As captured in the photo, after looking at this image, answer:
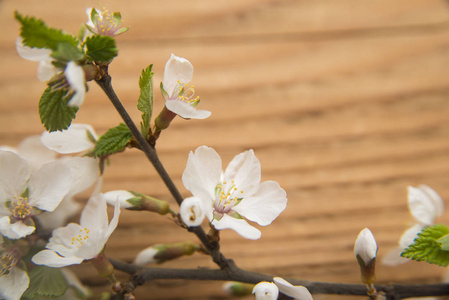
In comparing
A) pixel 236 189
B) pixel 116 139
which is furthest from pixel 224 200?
pixel 116 139

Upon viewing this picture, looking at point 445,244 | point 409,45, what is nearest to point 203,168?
point 445,244

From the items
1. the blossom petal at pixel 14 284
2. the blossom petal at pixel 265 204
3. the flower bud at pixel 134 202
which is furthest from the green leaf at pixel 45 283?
the blossom petal at pixel 265 204

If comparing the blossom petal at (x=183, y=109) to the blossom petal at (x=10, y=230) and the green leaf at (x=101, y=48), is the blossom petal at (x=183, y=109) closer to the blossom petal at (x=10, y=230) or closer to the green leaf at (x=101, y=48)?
the green leaf at (x=101, y=48)

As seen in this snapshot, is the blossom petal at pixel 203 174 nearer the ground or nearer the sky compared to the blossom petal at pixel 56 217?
nearer the sky

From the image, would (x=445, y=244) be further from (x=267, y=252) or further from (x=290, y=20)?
(x=290, y=20)

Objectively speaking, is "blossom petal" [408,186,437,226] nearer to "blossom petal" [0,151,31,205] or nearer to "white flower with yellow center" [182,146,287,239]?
"white flower with yellow center" [182,146,287,239]
